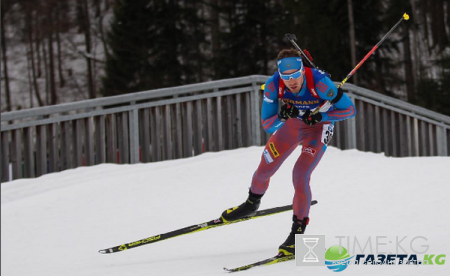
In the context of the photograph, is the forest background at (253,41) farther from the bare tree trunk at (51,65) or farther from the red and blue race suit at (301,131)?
the red and blue race suit at (301,131)

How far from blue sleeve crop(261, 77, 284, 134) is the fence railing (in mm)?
3901

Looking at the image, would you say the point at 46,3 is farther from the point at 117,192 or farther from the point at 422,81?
the point at 117,192

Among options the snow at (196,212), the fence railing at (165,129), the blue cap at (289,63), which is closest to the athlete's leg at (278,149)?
the blue cap at (289,63)

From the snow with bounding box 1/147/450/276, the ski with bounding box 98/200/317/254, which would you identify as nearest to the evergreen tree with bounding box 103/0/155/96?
the snow with bounding box 1/147/450/276

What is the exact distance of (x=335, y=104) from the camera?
586 cm

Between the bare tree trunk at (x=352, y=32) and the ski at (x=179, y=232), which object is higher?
the bare tree trunk at (x=352, y=32)

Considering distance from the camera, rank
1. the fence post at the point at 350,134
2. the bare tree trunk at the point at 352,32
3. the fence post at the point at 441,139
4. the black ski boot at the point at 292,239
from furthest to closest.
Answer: the bare tree trunk at the point at 352,32, the fence post at the point at 441,139, the fence post at the point at 350,134, the black ski boot at the point at 292,239

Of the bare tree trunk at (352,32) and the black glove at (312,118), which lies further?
the bare tree trunk at (352,32)

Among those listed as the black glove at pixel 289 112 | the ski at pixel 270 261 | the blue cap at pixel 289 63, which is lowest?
the ski at pixel 270 261

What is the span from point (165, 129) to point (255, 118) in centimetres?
166

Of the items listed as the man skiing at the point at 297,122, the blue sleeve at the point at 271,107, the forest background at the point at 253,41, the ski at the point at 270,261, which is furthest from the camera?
the forest background at the point at 253,41

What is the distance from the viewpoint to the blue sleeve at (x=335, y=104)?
224 inches

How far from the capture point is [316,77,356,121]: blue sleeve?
5.69m

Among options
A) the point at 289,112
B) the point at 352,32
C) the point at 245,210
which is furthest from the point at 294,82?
the point at 352,32
